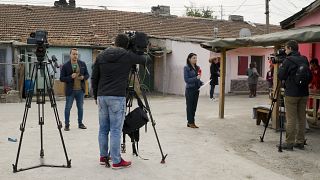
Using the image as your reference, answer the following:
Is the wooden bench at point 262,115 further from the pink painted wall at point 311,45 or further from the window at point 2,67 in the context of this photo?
the window at point 2,67

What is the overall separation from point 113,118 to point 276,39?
14.2 ft

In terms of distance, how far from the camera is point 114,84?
19.7 ft

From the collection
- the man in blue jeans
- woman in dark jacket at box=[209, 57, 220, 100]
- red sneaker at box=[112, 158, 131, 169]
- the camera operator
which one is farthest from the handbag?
woman in dark jacket at box=[209, 57, 220, 100]

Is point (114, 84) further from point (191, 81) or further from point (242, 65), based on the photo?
point (242, 65)

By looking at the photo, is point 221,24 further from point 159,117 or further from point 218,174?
point 218,174

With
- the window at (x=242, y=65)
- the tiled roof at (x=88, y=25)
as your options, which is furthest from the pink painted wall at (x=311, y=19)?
the tiled roof at (x=88, y=25)

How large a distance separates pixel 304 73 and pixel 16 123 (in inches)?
285

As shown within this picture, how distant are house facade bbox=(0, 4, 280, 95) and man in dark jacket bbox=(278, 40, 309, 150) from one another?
13.0 m

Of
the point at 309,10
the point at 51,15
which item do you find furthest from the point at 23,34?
the point at 309,10

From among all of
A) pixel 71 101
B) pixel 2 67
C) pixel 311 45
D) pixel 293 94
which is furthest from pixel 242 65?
pixel 293 94

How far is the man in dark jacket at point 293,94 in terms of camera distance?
7570 millimetres

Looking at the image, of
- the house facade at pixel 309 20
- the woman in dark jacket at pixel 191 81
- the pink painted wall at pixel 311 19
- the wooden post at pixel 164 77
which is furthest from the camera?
the wooden post at pixel 164 77

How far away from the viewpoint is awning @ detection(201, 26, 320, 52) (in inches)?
313

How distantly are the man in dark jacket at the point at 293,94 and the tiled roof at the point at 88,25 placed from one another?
1468 centimetres
